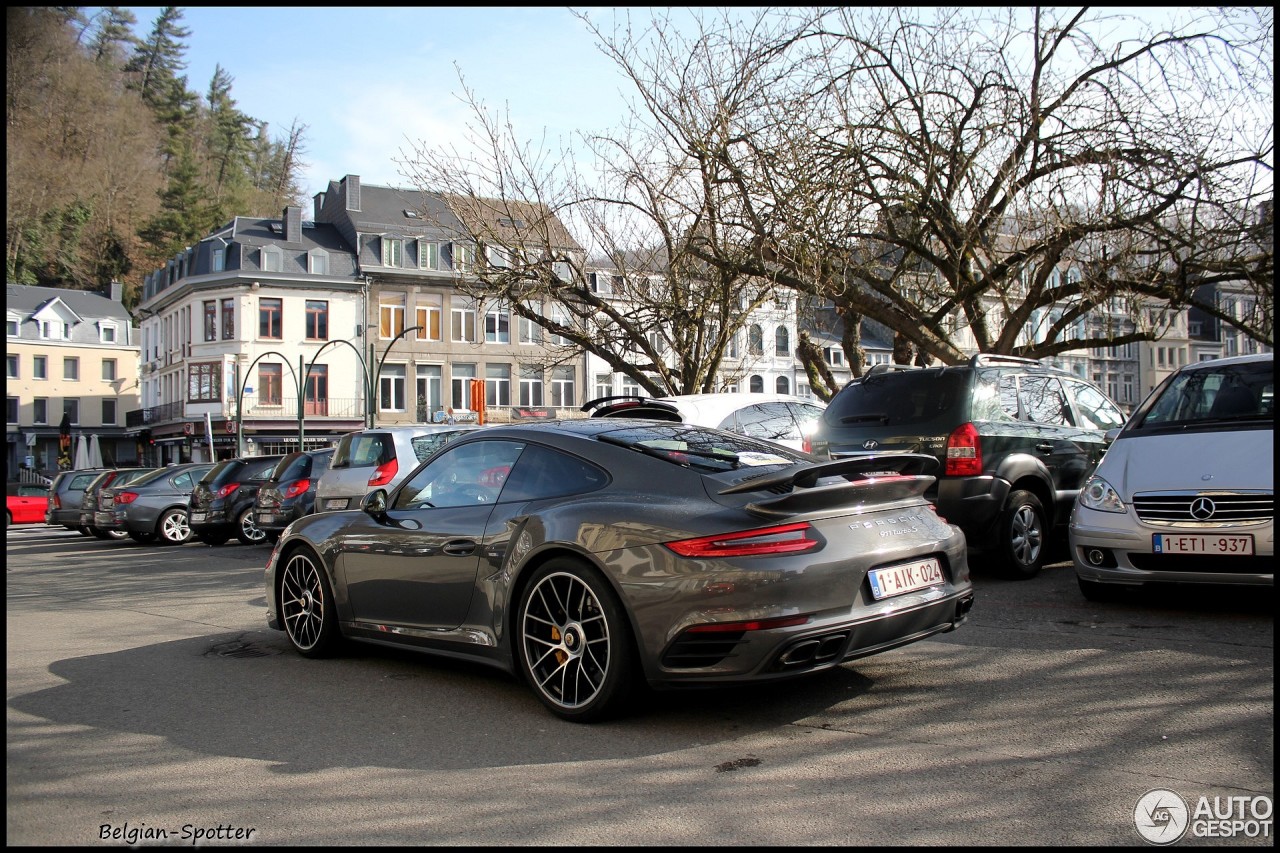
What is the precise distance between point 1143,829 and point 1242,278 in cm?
1089

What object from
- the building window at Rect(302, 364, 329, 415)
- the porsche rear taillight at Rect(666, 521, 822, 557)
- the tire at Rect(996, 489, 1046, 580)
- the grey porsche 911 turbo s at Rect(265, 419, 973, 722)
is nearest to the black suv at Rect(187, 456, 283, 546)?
the tire at Rect(996, 489, 1046, 580)

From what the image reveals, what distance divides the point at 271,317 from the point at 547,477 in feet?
180

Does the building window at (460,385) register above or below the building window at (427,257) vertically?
below

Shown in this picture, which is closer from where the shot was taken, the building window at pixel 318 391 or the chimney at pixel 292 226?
the building window at pixel 318 391

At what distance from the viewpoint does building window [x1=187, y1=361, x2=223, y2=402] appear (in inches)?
2197

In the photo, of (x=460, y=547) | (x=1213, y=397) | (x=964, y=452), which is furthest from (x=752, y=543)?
(x=1213, y=397)

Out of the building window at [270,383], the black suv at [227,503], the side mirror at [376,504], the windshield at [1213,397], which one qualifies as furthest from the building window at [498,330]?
the side mirror at [376,504]

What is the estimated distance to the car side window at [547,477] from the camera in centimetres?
508

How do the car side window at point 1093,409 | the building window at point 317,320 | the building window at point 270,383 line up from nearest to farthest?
the car side window at point 1093,409
the building window at point 270,383
the building window at point 317,320

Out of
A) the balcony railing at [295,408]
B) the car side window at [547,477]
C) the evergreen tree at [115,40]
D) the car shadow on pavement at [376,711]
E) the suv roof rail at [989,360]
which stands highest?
the evergreen tree at [115,40]

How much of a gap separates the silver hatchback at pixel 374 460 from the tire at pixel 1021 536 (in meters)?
6.87

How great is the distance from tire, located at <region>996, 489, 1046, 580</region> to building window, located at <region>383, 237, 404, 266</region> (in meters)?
51.9

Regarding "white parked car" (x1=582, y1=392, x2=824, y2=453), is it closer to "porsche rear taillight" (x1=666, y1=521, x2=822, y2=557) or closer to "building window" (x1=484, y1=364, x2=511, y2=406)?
"porsche rear taillight" (x1=666, y1=521, x2=822, y2=557)

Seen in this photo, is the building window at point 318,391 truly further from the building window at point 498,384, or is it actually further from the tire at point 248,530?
the tire at point 248,530
